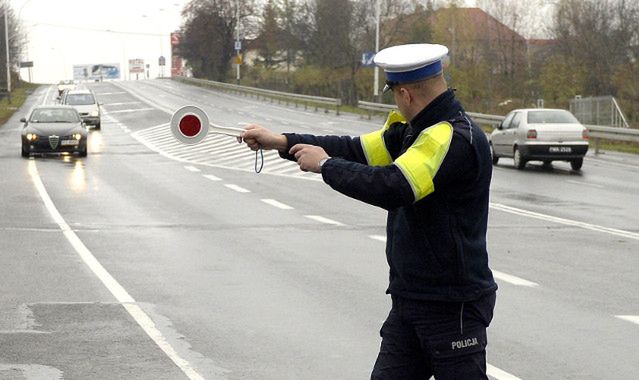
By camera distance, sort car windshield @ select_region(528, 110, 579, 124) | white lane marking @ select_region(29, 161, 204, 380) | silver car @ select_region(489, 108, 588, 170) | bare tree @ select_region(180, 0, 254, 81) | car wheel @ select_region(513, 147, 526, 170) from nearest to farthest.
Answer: white lane marking @ select_region(29, 161, 204, 380), silver car @ select_region(489, 108, 588, 170), car wheel @ select_region(513, 147, 526, 170), car windshield @ select_region(528, 110, 579, 124), bare tree @ select_region(180, 0, 254, 81)

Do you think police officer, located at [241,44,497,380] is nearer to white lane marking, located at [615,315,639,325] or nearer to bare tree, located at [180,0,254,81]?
white lane marking, located at [615,315,639,325]

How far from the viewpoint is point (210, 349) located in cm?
802

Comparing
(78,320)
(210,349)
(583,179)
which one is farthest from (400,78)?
(583,179)

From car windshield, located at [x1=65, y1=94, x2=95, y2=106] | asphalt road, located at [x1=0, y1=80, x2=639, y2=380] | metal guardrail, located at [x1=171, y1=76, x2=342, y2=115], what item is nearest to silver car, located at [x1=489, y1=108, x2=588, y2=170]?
asphalt road, located at [x1=0, y1=80, x2=639, y2=380]

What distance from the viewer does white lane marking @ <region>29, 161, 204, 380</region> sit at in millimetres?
7637

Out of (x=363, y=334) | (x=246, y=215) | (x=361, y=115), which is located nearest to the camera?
(x=363, y=334)

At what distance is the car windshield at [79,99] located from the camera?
5128 cm

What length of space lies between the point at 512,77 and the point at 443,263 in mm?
70519

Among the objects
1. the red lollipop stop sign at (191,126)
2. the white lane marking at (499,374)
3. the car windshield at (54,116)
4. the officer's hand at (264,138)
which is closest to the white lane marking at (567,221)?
the white lane marking at (499,374)

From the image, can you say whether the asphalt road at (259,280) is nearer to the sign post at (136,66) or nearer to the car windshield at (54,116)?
the car windshield at (54,116)

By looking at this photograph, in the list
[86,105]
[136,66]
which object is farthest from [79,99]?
[136,66]

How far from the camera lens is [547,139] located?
95.6 feet

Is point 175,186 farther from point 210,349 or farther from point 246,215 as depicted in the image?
point 210,349

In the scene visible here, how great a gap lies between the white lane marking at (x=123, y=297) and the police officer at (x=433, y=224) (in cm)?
319
